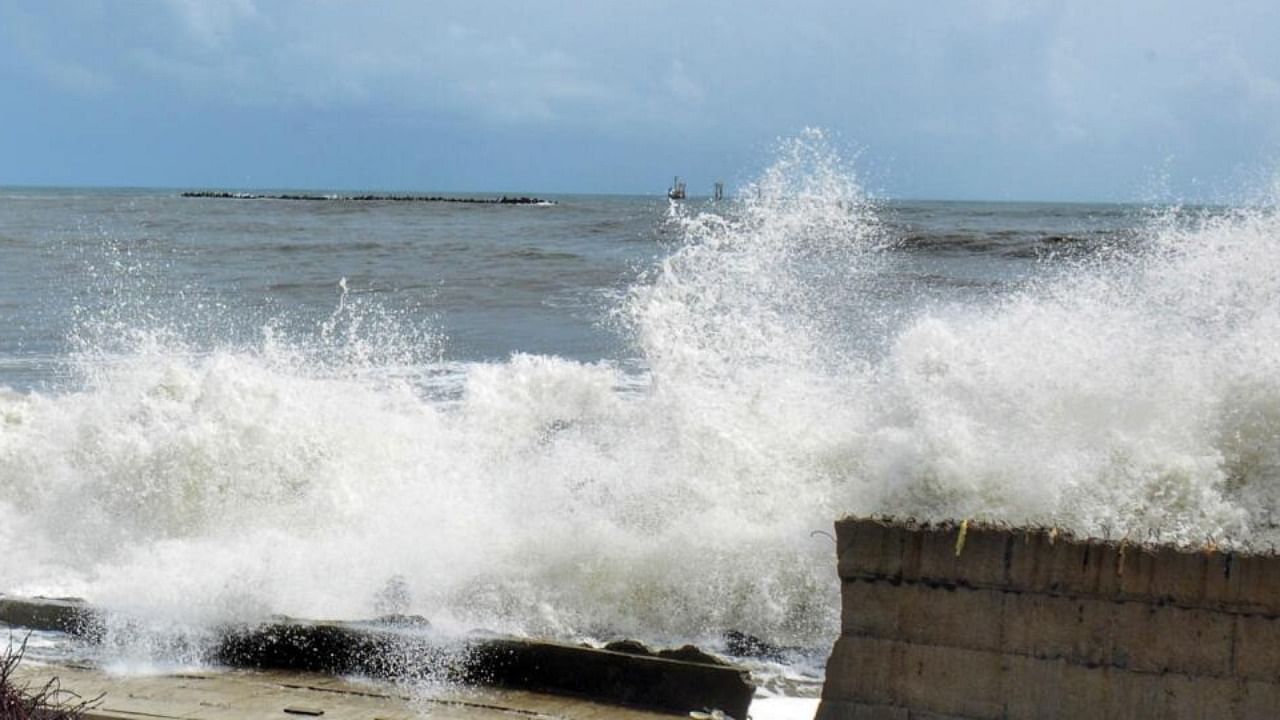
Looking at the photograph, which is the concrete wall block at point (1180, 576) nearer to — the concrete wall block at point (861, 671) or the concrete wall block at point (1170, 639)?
the concrete wall block at point (1170, 639)

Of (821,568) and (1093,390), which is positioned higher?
(1093,390)

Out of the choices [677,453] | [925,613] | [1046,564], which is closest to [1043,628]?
[1046,564]

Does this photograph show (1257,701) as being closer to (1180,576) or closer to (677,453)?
(1180,576)

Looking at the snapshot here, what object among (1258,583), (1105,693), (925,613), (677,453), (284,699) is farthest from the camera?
(677,453)

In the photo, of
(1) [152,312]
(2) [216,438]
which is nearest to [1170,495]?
(2) [216,438]

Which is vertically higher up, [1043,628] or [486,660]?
[1043,628]

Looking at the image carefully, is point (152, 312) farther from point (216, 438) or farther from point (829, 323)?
point (216, 438)

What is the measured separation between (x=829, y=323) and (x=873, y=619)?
10233mm

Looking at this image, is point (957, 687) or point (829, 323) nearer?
point (957, 687)

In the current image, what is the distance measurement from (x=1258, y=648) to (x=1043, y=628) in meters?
0.50

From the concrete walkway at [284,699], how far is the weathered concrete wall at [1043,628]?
1258mm

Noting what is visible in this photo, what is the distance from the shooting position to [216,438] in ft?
27.1

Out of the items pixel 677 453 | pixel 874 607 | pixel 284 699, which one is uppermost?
pixel 874 607

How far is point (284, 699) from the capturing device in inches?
186
